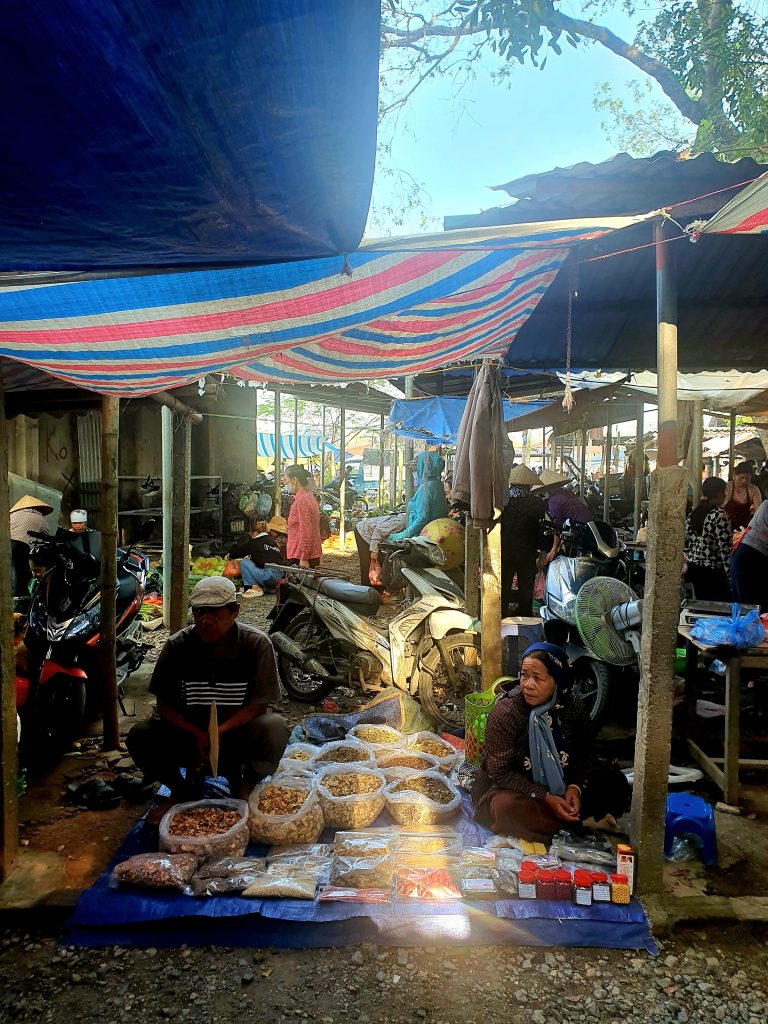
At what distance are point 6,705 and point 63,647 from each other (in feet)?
4.61

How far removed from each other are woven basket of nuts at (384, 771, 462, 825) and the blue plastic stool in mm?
1121

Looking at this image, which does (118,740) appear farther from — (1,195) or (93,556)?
(1,195)

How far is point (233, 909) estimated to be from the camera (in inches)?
115

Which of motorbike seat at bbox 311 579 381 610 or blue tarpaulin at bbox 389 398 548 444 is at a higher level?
blue tarpaulin at bbox 389 398 548 444

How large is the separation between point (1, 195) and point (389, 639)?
15.3 ft

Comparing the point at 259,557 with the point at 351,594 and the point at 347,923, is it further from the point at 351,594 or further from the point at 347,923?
the point at 347,923

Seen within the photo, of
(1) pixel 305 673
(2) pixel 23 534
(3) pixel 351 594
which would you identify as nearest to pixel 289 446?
(2) pixel 23 534

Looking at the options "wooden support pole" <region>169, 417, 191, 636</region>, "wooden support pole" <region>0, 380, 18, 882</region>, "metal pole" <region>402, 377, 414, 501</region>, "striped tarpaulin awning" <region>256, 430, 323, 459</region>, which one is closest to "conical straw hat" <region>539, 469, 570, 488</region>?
"metal pole" <region>402, 377, 414, 501</region>

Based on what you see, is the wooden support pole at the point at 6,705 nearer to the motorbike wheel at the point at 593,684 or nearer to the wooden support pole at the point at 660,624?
the wooden support pole at the point at 660,624

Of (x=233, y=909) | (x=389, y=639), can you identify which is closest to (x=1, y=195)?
(x=233, y=909)

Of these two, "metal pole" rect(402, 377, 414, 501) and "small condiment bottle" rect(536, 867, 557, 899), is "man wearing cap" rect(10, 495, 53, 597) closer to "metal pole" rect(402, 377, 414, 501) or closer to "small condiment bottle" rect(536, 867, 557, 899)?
"small condiment bottle" rect(536, 867, 557, 899)

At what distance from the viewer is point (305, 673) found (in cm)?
582

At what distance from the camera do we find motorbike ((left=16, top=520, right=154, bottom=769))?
14.5ft

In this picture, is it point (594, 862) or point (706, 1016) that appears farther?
point (594, 862)
